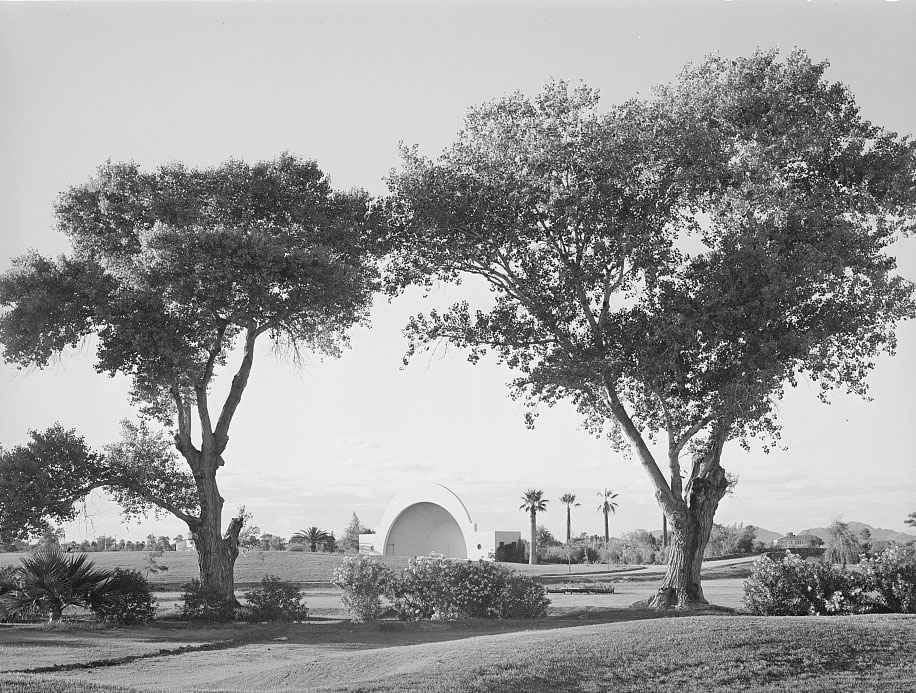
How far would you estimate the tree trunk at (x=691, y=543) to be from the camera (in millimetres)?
24406

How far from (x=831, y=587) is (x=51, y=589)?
1800 cm

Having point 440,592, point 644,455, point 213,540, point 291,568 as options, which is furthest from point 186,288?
point 291,568

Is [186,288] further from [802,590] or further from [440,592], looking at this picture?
[802,590]

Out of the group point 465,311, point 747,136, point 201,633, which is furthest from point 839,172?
point 201,633

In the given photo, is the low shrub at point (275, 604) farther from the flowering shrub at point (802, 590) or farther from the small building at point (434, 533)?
the small building at point (434, 533)

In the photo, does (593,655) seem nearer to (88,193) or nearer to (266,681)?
(266,681)

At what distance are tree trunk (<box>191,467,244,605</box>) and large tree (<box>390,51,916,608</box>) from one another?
6.96 meters

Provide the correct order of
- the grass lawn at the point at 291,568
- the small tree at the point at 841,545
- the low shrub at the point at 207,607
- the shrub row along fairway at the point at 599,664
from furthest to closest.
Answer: the small tree at the point at 841,545, the grass lawn at the point at 291,568, the low shrub at the point at 207,607, the shrub row along fairway at the point at 599,664

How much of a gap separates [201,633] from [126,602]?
Answer: 3384 millimetres

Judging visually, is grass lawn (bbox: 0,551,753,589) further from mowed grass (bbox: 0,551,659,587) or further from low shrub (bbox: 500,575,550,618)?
low shrub (bbox: 500,575,550,618)

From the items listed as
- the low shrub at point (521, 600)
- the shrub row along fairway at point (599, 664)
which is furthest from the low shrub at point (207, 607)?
the shrub row along fairway at point (599, 664)

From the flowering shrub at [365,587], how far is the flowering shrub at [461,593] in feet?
1.11

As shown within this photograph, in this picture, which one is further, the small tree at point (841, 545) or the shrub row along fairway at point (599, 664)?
the small tree at point (841, 545)

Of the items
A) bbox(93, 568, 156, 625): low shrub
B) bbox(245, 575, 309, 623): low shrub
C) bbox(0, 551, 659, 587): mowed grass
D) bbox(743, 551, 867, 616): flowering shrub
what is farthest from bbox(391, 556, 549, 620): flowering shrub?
bbox(0, 551, 659, 587): mowed grass
